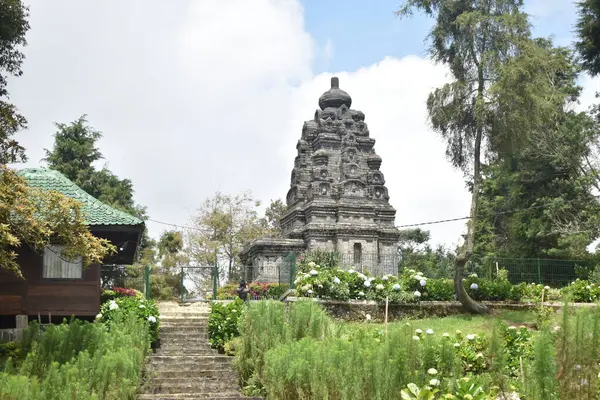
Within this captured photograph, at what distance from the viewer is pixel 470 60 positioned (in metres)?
21.3

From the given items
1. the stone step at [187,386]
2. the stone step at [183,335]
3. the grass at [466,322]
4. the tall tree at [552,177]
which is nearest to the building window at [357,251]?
the tall tree at [552,177]

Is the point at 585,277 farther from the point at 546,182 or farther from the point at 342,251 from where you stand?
the point at 342,251

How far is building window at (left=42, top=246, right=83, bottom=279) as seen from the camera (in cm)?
1658

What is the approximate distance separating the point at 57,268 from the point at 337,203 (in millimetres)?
17323

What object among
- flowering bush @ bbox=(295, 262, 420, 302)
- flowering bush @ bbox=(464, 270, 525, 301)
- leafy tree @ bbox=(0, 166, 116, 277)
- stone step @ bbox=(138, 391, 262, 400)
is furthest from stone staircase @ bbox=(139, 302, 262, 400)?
flowering bush @ bbox=(464, 270, 525, 301)

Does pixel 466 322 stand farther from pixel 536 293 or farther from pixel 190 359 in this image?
pixel 190 359

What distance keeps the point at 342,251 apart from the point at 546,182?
923 cm

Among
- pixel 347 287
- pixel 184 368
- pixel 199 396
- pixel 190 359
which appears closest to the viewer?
pixel 199 396

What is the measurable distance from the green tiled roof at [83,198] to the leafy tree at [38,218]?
4.25m

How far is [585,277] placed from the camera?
23656 millimetres

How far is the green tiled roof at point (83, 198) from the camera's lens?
16.3m

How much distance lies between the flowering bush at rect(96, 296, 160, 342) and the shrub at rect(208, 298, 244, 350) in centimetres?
123

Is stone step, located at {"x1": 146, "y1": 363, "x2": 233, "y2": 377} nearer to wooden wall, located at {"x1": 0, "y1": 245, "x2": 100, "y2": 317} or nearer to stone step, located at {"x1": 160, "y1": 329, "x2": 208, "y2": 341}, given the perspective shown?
stone step, located at {"x1": 160, "y1": 329, "x2": 208, "y2": 341}

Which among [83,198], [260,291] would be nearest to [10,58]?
[83,198]
